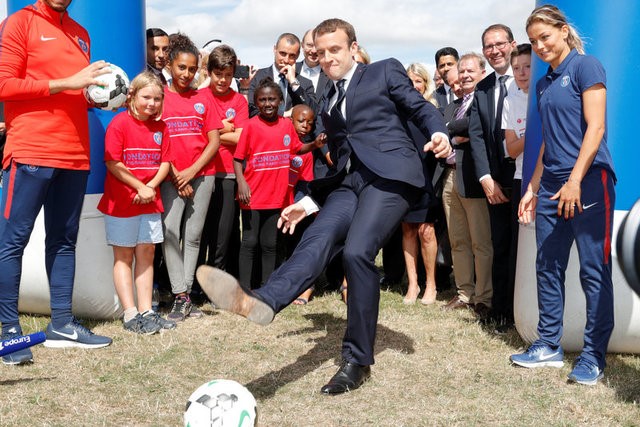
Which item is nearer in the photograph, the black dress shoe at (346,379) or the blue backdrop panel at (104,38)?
the black dress shoe at (346,379)

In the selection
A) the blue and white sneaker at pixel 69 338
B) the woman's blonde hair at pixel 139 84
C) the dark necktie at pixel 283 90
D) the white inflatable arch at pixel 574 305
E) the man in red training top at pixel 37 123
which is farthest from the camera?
Answer: the dark necktie at pixel 283 90

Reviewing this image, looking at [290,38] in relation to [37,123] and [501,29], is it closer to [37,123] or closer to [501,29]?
[501,29]

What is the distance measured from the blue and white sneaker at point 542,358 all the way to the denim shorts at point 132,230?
2881 millimetres

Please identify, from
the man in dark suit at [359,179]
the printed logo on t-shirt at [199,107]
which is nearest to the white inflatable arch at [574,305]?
the man in dark suit at [359,179]

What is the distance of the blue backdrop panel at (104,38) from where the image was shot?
5668 millimetres

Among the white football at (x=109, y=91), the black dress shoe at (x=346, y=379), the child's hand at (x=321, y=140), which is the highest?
the white football at (x=109, y=91)

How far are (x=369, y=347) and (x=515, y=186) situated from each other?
6.63ft

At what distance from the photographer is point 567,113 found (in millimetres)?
4480

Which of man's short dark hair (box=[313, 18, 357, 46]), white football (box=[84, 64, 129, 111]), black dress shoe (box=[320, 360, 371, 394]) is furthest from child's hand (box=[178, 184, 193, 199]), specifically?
black dress shoe (box=[320, 360, 371, 394])

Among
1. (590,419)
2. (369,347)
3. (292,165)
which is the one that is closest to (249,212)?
(292,165)

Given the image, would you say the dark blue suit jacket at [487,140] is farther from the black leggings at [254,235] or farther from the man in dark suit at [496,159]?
the black leggings at [254,235]

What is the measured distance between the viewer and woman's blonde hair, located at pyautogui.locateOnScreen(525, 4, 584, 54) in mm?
4516

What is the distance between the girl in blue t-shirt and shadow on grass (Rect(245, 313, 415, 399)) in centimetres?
134

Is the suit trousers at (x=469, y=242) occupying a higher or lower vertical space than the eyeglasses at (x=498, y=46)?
Result: lower
